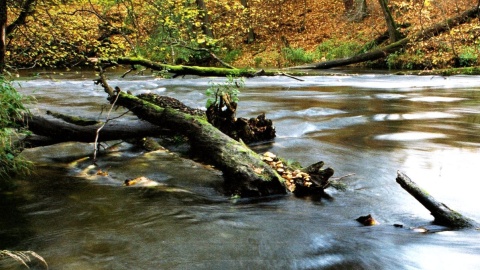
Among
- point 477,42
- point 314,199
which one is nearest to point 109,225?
point 314,199

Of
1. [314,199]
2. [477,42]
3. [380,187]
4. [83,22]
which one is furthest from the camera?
[477,42]

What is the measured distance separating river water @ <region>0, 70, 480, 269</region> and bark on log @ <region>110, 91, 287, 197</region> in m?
0.19

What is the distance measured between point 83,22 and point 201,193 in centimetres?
592

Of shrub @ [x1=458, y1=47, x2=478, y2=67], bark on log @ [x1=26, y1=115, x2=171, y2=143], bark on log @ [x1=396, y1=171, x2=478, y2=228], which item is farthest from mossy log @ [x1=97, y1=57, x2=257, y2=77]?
shrub @ [x1=458, y1=47, x2=478, y2=67]

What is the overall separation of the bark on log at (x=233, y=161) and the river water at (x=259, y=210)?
189 millimetres

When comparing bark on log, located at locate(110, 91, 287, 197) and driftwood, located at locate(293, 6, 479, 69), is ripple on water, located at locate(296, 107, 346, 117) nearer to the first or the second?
bark on log, located at locate(110, 91, 287, 197)

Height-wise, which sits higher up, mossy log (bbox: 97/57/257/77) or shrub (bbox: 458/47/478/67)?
mossy log (bbox: 97/57/257/77)

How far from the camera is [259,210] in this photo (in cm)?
502

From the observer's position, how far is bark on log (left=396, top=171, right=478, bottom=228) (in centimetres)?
436

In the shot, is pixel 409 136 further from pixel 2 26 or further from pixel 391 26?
pixel 391 26

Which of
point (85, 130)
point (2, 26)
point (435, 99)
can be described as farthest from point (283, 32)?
point (2, 26)

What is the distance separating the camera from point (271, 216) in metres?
4.85

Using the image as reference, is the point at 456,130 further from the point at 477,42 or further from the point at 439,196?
the point at 477,42

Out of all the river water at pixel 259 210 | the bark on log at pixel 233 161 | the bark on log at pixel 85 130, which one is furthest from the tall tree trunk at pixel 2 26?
the bark on log at pixel 233 161
